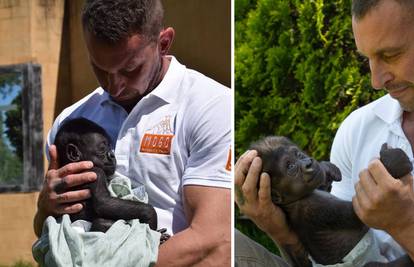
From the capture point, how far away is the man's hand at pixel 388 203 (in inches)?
96.9

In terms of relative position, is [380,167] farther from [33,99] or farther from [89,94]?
[33,99]

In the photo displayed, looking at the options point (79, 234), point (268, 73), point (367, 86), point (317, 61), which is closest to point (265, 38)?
point (268, 73)

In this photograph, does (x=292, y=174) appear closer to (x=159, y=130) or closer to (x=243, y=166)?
(x=243, y=166)

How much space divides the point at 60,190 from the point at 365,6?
4.65 feet

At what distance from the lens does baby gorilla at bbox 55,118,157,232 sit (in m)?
2.84

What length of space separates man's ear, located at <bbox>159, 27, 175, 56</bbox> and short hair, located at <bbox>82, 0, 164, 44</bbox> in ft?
0.07

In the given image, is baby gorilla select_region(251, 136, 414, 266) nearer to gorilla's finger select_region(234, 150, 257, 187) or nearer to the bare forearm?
gorilla's finger select_region(234, 150, 257, 187)

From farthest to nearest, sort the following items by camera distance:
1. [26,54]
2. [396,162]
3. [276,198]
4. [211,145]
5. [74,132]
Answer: [26,54]
[74,132]
[211,145]
[276,198]
[396,162]

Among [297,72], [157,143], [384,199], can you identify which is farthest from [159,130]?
[384,199]

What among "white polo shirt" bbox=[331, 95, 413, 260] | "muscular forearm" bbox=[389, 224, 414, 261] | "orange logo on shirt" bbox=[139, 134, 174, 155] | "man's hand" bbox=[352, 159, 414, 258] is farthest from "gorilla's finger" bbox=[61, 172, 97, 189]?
"muscular forearm" bbox=[389, 224, 414, 261]

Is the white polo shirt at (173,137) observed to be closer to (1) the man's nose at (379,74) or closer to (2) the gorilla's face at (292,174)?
(2) the gorilla's face at (292,174)

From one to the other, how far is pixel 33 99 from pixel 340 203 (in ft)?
4.53

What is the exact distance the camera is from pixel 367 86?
9.30 ft

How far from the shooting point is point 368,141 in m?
2.64
